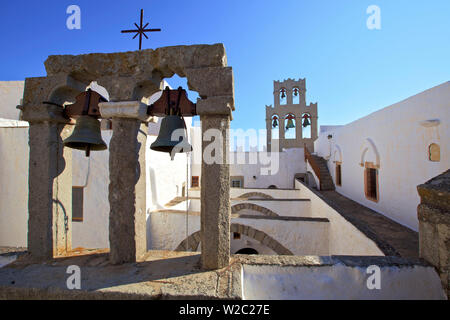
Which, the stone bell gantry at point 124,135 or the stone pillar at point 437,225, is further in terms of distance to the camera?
the stone bell gantry at point 124,135

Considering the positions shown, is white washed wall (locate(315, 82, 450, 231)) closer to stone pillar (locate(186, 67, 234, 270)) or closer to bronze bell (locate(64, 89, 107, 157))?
stone pillar (locate(186, 67, 234, 270))

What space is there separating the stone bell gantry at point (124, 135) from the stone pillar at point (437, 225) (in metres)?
1.75

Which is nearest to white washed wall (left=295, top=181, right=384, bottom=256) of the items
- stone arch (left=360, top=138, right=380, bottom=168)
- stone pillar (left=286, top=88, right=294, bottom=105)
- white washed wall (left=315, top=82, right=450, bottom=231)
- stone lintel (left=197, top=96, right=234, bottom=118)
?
white washed wall (left=315, top=82, right=450, bottom=231)

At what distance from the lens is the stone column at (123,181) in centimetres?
183

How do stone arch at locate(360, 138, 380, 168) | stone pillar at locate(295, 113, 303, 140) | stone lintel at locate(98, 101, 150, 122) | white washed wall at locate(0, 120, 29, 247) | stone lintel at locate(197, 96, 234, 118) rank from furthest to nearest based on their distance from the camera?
1. stone pillar at locate(295, 113, 303, 140)
2. stone arch at locate(360, 138, 380, 168)
3. white washed wall at locate(0, 120, 29, 247)
4. stone lintel at locate(98, 101, 150, 122)
5. stone lintel at locate(197, 96, 234, 118)

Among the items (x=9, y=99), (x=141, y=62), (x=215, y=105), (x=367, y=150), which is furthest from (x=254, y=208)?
(x=9, y=99)

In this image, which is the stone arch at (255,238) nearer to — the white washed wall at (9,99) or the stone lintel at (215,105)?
the stone lintel at (215,105)

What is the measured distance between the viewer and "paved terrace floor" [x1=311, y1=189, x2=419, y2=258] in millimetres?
2965

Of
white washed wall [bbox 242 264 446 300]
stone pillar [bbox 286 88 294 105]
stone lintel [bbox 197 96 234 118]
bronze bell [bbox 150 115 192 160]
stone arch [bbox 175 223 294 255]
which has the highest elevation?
stone pillar [bbox 286 88 294 105]

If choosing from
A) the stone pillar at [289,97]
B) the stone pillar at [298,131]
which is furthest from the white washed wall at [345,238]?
the stone pillar at [289,97]

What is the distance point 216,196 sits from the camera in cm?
174
